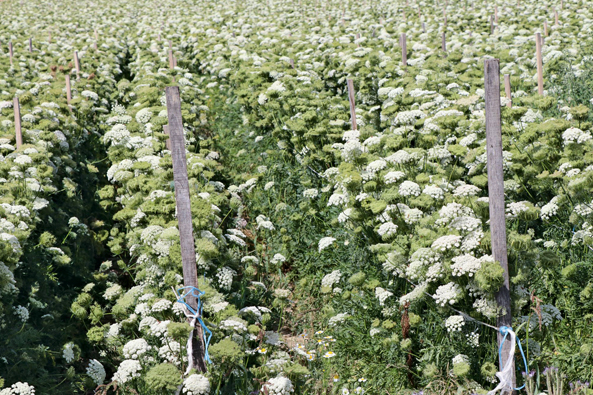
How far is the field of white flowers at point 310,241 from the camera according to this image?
14.4ft

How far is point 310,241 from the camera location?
683 centimetres

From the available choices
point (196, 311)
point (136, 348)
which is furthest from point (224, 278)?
point (136, 348)

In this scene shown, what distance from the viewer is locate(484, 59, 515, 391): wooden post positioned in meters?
4.01

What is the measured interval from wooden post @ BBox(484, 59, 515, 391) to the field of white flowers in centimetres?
9

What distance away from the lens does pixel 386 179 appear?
5.41 meters

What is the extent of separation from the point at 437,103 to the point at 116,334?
4.58 m

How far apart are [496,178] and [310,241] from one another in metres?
3.12

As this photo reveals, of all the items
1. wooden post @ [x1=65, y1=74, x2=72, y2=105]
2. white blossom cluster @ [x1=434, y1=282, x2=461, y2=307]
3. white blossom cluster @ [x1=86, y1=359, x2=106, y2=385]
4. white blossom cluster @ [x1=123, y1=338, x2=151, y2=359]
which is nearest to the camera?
white blossom cluster @ [x1=434, y1=282, x2=461, y2=307]

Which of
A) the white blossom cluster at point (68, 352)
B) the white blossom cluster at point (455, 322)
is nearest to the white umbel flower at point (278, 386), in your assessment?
the white blossom cluster at point (455, 322)

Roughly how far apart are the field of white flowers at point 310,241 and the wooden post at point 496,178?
88 mm

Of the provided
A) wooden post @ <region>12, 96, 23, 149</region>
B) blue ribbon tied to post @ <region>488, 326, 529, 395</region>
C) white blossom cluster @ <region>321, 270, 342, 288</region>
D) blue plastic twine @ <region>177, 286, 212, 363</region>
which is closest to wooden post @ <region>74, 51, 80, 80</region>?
wooden post @ <region>12, 96, 23, 149</region>

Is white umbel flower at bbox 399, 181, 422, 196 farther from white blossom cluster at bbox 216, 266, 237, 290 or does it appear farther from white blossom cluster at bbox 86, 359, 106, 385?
white blossom cluster at bbox 86, 359, 106, 385

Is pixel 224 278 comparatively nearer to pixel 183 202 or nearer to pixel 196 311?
pixel 196 311

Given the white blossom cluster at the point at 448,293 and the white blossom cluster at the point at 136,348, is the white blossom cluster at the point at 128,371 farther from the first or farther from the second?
the white blossom cluster at the point at 448,293
